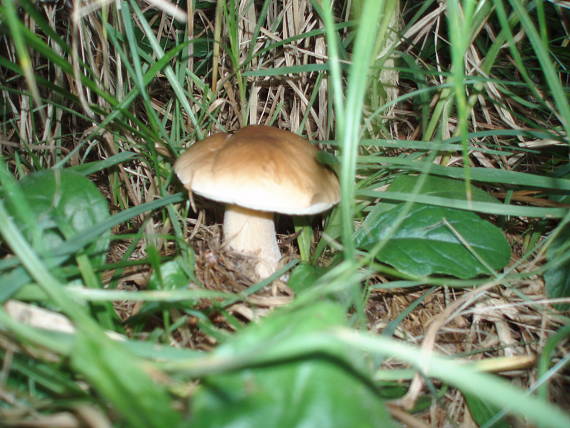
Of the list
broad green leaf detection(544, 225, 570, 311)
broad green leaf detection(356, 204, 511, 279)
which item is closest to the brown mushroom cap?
broad green leaf detection(356, 204, 511, 279)

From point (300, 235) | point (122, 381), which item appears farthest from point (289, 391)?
point (300, 235)

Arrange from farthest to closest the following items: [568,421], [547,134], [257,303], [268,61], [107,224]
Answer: [268,61] → [547,134] → [257,303] → [107,224] → [568,421]

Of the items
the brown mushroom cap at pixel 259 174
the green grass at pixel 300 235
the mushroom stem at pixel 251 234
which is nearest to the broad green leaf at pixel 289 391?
the green grass at pixel 300 235

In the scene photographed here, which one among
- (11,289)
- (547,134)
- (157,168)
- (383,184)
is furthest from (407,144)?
(11,289)

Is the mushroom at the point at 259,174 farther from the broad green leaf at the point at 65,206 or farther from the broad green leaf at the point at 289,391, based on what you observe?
the broad green leaf at the point at 289,391

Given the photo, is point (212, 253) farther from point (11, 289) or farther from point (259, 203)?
point (11, 289)

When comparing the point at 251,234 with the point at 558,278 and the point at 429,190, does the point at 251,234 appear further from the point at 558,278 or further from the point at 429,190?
the point at 558,278
